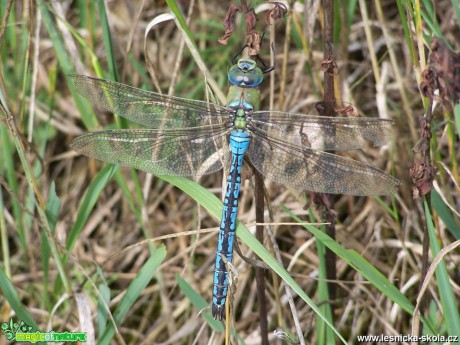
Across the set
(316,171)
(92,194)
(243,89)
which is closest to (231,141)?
(243,89)

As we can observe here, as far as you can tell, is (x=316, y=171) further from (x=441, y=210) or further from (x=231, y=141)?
(x=441, y=210)

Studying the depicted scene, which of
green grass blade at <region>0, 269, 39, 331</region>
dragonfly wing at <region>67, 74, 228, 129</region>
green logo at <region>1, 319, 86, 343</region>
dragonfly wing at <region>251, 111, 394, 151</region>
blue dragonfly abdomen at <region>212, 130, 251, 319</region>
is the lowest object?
green logo at <region>1, 319, 86, 343</region>

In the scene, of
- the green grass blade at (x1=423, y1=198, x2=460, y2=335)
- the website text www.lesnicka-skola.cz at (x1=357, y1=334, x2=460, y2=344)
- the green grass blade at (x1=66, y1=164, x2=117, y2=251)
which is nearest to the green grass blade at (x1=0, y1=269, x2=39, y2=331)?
the green grass blade at (x1=66, y1=164, x2=117, y2=251)

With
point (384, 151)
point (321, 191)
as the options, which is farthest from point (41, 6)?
point (384, 151)

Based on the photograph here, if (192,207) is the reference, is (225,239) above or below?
below

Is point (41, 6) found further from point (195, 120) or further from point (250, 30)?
point (250, 30)

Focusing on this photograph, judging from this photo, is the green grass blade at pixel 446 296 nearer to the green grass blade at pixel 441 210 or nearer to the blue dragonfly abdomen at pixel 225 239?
the green grass blade at pixel 441 210

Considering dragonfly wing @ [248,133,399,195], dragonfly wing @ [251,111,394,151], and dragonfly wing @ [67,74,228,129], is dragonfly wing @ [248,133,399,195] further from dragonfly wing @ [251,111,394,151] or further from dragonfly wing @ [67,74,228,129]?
dragonfly wing @ [67,74,228,129]
